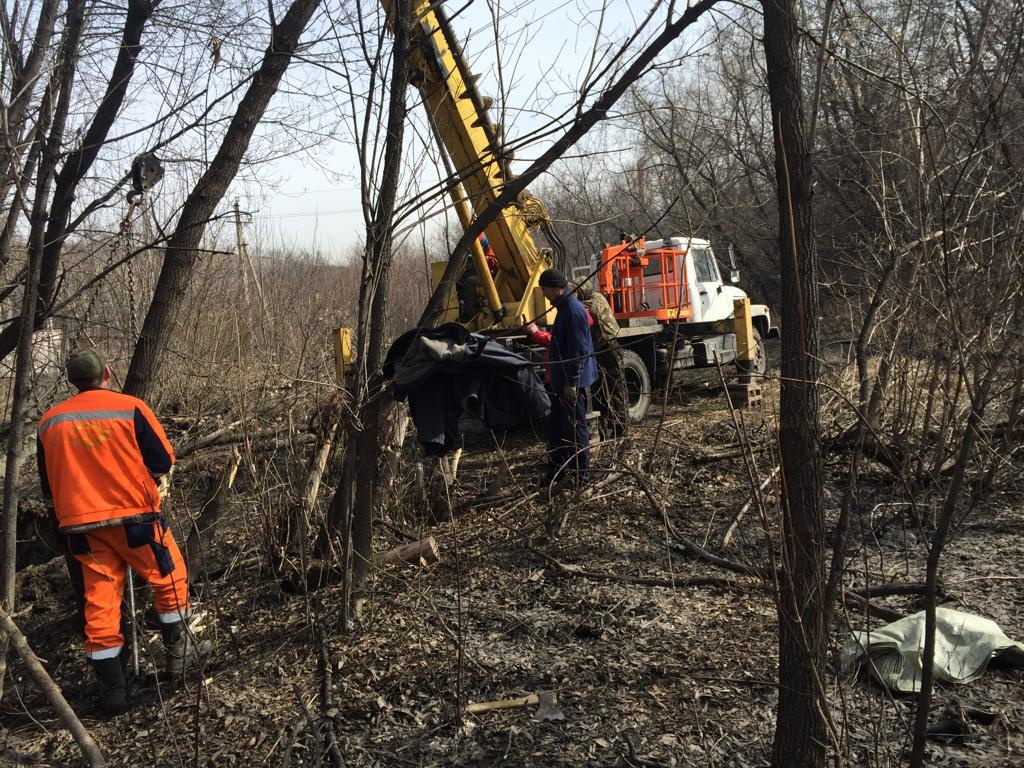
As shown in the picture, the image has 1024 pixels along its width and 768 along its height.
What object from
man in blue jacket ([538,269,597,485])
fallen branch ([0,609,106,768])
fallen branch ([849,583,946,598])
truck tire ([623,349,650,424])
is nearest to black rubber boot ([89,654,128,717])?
fallen branch ([0,609,106,768])

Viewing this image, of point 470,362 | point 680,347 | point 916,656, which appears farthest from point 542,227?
point 916,656

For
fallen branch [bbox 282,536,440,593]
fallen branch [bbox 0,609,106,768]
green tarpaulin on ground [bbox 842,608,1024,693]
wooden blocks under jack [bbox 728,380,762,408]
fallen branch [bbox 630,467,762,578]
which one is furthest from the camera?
wooden blocks under jack [bbox 728,380,762,408]

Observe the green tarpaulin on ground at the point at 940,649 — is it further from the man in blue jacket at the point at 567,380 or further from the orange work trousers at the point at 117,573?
the orange work trousers at the point at 117,573

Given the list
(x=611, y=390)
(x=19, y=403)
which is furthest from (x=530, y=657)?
(x=611, y=390)

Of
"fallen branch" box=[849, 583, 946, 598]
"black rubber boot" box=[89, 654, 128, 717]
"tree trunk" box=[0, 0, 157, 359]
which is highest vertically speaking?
"tree trunk" box=[0, 0, 157, 359]

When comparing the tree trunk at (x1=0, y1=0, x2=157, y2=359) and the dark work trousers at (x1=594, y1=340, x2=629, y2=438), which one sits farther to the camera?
the dark work trousers at (x1=594, y1=340, x2=629, y2=438)

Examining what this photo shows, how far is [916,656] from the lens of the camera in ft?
10.7

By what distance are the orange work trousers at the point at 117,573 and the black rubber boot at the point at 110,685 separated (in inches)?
1.6

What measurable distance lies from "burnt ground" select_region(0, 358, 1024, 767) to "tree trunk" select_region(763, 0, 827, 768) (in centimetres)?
13

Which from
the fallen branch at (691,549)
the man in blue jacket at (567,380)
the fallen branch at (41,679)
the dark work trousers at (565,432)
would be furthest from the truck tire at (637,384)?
the fallen branch at (41,679)

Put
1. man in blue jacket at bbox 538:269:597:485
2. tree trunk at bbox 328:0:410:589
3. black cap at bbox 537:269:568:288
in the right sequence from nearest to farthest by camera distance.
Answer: tree trunk at bbox 328:0:410:589
man in blue jacket at bbox 538:269:597:485
black cap at bbox 537:269:568:288

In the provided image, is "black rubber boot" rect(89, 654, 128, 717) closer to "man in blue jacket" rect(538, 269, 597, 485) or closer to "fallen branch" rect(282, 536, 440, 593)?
"fallen branch" rect(282, 536, 440, 593)

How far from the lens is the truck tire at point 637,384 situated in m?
9.57

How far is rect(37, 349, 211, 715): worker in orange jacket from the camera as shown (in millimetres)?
3992
